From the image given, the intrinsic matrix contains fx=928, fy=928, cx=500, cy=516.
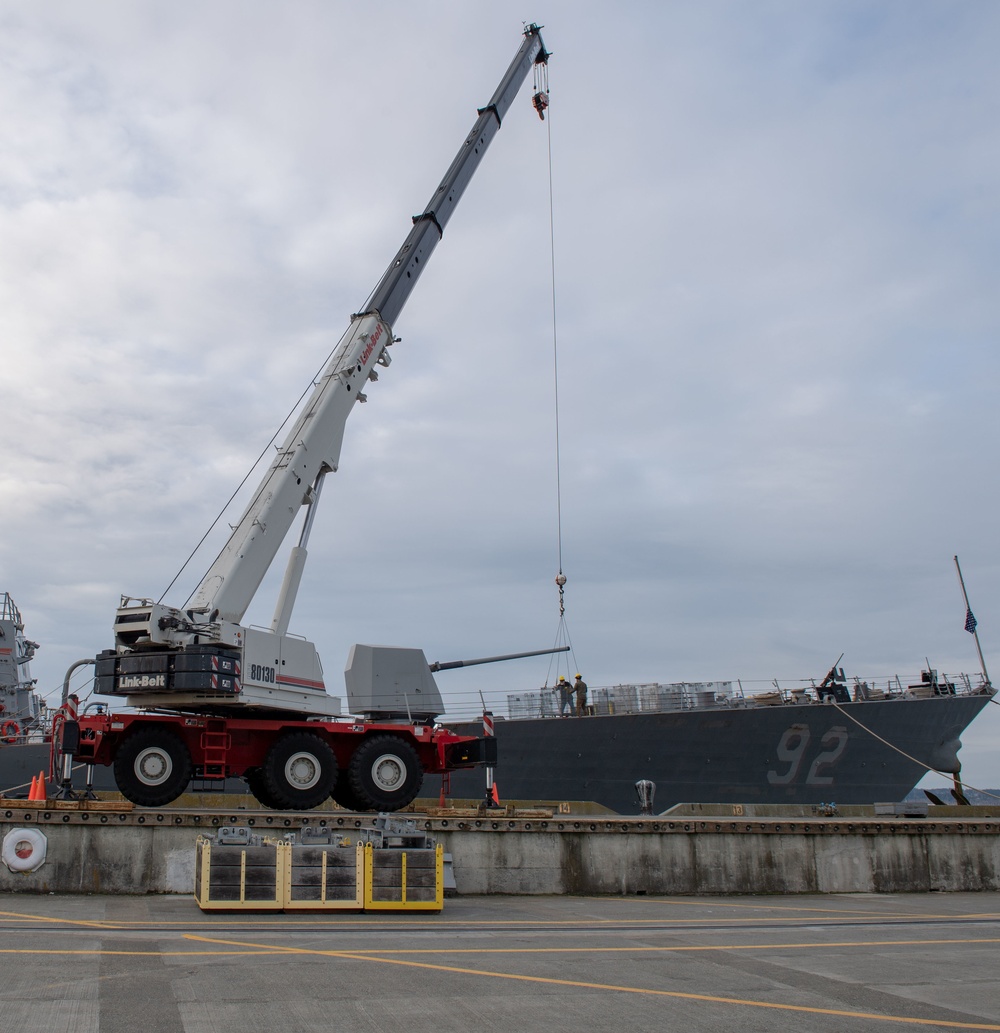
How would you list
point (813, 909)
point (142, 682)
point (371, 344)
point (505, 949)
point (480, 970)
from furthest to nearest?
point (371, 344) < point (142, 682) < point (813, 909) < point (505, 949) < point (480, 970)

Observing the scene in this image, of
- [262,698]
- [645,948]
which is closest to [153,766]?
[262,698]

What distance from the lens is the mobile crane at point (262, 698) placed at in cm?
1595

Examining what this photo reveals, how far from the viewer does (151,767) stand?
53.4 ft

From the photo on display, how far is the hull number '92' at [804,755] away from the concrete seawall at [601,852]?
7735 mm

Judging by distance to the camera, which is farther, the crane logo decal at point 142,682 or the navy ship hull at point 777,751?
the navy ship hull at point 777,751

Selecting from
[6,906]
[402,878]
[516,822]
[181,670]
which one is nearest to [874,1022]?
[402,878]

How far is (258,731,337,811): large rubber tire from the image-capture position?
16.8 metres

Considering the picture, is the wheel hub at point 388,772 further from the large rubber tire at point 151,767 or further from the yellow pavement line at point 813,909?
the yellow pavement line at point 813,909

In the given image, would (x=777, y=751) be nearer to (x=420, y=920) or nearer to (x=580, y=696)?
(x=580, y=696)

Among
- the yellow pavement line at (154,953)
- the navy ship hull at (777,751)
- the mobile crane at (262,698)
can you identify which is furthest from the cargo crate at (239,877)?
the navy ship hull at (777,751)

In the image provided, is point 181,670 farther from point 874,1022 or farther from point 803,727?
point 803,727

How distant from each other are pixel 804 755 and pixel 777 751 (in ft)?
2.47

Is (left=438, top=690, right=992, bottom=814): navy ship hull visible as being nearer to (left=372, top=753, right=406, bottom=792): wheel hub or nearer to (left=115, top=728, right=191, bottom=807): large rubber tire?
(left=372, top=753, right=406, bottom=792): wheel hub

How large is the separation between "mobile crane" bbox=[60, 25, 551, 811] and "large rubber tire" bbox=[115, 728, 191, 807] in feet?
0.07
